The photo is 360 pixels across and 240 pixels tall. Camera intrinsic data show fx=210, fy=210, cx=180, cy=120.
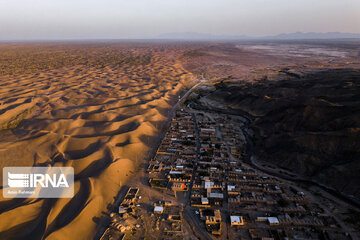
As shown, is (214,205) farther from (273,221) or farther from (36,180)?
(36,180)

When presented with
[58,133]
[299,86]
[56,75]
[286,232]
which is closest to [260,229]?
[286,232]

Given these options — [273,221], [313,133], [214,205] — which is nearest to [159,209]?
[214,205]

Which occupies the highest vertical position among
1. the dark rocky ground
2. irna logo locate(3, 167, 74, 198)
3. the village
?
the dark rocky ground

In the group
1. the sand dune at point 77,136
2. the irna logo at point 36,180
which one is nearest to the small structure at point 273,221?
the sand dune at point 77,136

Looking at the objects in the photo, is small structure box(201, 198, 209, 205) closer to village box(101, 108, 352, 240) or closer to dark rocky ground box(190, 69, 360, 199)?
village box(101, 108, 352, 240)

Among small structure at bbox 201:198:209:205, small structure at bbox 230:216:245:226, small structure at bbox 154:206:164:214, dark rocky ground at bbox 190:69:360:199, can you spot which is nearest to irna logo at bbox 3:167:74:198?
small structure at bbox 154:206:164:214
